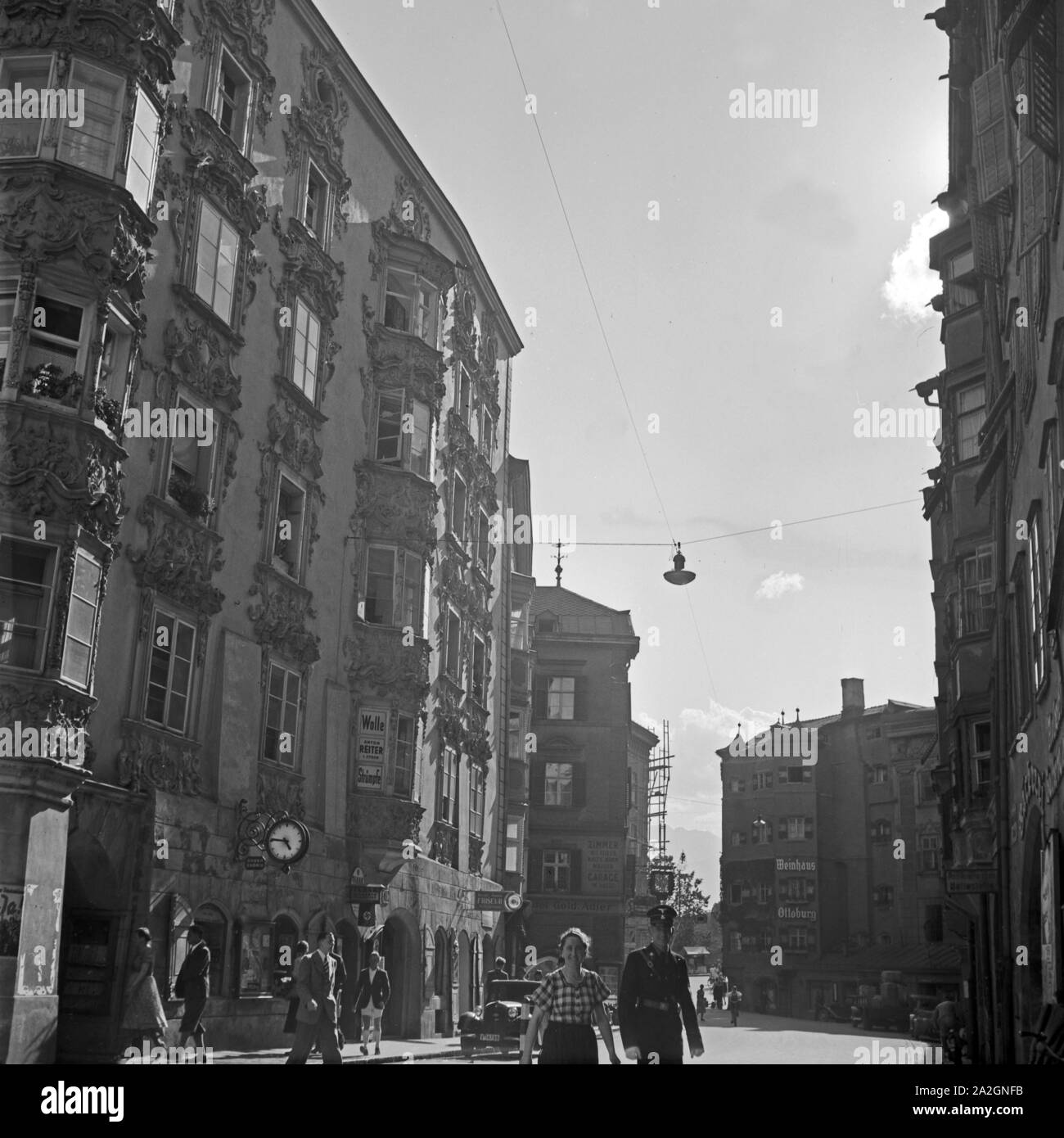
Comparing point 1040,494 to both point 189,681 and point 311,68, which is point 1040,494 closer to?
point 189,681

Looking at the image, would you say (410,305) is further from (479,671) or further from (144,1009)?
(144,1009)

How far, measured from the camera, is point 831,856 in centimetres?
7925

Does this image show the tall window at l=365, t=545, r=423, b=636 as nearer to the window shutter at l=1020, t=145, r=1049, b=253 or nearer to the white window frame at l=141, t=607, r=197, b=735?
the white window frame at l=141, t=607, r=197, b=735

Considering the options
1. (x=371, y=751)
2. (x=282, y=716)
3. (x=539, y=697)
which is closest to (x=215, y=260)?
(x=282, y=716)

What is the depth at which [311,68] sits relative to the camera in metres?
30.6

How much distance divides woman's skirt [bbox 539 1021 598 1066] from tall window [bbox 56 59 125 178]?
→ 49.2ft

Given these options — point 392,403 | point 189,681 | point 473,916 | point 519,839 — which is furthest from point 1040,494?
point 519,839

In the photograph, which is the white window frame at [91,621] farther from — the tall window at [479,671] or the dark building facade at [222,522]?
the tall window at [479,671]

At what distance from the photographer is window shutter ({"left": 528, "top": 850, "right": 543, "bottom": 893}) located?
6506 centimetres

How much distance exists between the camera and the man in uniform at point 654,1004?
1118cm

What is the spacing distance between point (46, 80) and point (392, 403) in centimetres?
1362

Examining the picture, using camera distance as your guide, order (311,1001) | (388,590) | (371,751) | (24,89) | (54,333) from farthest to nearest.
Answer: (388,590) → (371,751) → (24,89) → (54,333) → (311,1001)

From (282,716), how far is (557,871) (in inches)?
1585

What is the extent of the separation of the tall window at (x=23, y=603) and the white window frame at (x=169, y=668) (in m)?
3.10
